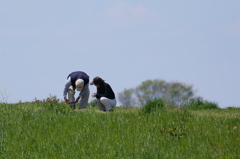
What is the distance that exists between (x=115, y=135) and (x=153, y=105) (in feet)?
11.7

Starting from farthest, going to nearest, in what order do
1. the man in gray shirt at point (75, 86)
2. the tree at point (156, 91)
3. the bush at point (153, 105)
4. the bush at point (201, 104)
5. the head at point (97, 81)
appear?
the tree at point (156, 91) → the bush at point (201, 104) → the man in gray shirt at point (75, 86) → the head at point (97, 81) → the bush at point (153, 105)

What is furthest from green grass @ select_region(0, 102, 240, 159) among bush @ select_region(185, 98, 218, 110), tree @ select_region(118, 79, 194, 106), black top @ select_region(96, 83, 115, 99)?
tree @ select_region(118, 79, 194, 106)

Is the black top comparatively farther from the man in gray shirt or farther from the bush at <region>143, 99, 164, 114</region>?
the bush at <region>143, 99, 164, 114</region>

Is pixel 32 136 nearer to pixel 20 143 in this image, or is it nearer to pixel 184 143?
pixel 20 143

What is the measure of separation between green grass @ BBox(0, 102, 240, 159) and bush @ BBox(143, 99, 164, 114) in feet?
0.43

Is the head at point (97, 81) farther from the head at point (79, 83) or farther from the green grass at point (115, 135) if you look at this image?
the green grass at point (115, 135)

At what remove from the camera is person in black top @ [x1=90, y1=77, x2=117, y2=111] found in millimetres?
13352

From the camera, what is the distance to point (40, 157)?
21.4 feet

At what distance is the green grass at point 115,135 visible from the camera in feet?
21.5

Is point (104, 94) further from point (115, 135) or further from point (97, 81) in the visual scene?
point (115, 135)

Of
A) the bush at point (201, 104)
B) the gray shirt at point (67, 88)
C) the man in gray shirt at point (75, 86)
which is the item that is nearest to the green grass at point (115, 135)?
the man in gray shirt at point (75, 86)

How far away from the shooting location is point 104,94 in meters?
13.5

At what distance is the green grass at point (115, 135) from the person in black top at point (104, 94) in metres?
2.56

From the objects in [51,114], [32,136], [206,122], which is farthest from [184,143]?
[51,114]
